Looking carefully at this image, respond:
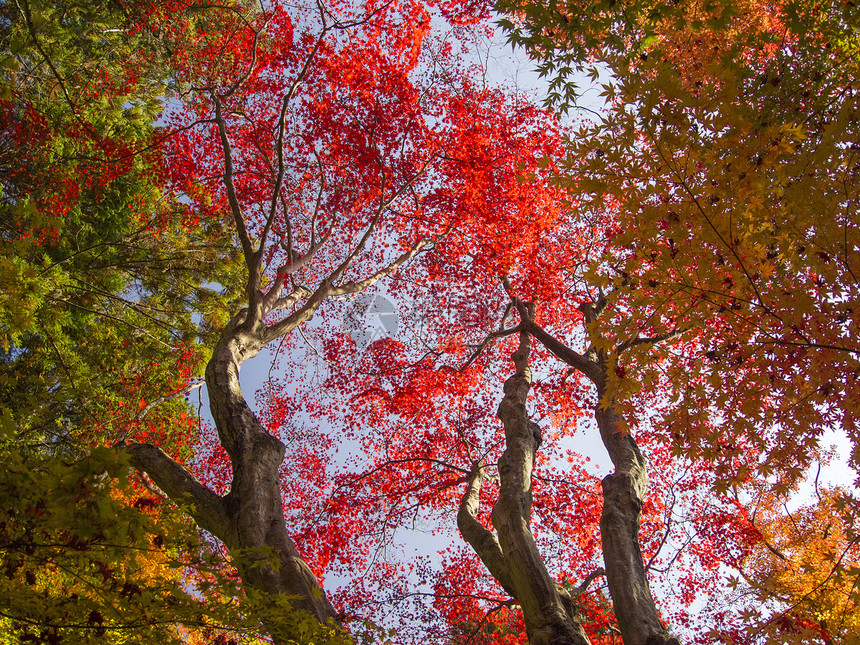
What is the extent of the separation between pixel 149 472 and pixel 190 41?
9.14 meters

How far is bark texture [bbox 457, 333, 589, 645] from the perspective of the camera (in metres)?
3.88

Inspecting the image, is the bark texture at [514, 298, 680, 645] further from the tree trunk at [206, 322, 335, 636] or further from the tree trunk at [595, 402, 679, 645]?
the tree trunk at [206, 322, 335, 636]

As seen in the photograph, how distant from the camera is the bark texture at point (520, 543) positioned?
3.88 m

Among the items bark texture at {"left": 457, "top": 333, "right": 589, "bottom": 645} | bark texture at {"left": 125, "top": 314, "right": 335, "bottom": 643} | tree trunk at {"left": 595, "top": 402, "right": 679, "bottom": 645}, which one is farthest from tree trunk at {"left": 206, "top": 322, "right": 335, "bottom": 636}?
tree trunk at {"left": 595, "top": 402, "right": 679, "bottom": 645}

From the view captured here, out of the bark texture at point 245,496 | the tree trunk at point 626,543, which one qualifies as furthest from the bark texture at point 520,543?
the bark texture at point 245,496

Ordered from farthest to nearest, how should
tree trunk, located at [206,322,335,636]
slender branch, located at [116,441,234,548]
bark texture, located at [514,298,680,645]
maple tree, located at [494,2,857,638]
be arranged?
slender branch, located at [116,441,234,548]
bark texture, located at [514,298,680,645]
tree trunk, located at [206,322,335,636]
maple tree, located at [494,2,857,638]

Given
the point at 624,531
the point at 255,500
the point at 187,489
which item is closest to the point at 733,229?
the point at 624,531

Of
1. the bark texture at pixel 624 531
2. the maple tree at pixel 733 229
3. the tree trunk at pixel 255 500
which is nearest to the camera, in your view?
the maple tree at pixel 733 229

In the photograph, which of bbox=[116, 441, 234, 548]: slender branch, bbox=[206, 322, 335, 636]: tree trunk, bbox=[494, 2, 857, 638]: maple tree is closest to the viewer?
bbox=[494, 2, 857, 638]: maple tree

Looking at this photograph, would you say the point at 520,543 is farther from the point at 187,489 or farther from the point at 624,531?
the point at 187,489

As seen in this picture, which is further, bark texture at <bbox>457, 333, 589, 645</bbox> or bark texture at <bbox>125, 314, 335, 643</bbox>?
bark texture at <bbox>457, 333, 589, 645</bbox>

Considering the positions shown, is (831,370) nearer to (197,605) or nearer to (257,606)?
(257,606)

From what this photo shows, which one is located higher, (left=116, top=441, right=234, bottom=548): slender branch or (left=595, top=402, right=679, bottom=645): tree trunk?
(left=116, top=441, right=234, bottom=548): slender branch

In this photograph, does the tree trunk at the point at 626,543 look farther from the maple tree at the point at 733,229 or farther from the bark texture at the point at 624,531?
the maple tree at the point at 733,229
